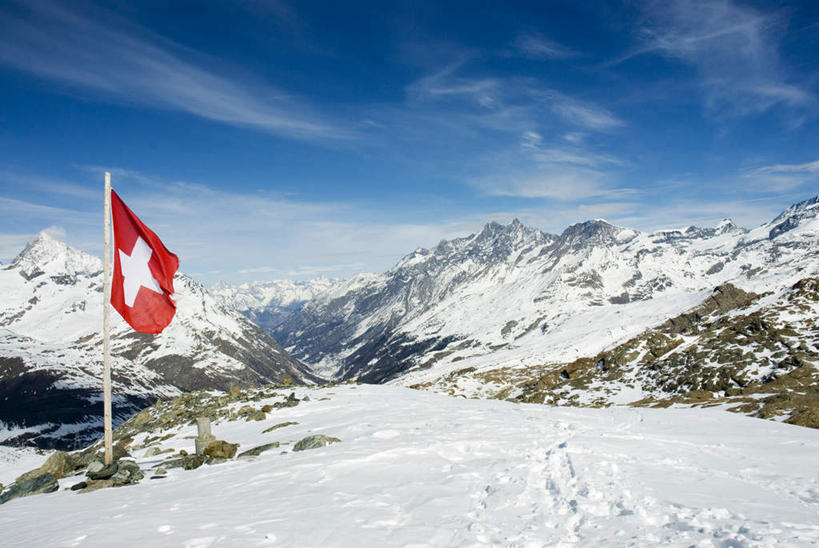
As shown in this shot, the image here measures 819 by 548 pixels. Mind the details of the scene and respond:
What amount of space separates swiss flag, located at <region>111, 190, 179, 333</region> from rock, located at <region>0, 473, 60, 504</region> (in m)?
6.21

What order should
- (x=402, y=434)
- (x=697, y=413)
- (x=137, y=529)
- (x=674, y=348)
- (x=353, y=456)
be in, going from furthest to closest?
(x=674, y=348), (x=697, y=413), (x=402, y=434), (x=353, y=456), (x=137, y=529)

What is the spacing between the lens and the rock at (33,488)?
14.3 meters

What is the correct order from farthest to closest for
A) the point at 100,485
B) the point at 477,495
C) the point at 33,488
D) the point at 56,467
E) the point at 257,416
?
1. the point at 257,416
2. the point at 56,467
3. the point at 33,488
4. the point at 100,485
5. the point at 477,495

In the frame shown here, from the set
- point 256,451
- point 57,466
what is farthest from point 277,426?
point 57,466

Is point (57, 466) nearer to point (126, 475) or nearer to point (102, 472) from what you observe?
point (102, 472)

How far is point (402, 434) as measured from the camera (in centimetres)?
1925

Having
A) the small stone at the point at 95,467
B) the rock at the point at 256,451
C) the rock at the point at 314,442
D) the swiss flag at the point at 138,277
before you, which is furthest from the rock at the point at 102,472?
the rock at the point at 314,442

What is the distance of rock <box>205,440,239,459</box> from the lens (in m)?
17.7

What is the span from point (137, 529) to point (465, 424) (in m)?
15.2

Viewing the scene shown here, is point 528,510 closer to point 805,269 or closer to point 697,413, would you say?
point 697,413

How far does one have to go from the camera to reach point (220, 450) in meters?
17.9

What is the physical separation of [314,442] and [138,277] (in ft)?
31.2

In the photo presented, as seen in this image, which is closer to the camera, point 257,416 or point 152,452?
point 152,452

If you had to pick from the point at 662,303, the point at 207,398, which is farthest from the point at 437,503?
the point at 662,303
